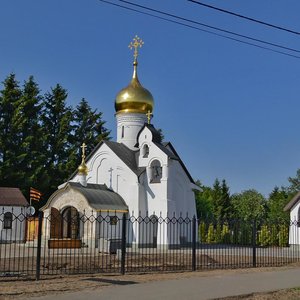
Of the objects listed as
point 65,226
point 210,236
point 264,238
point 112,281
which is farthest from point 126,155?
point 112,281

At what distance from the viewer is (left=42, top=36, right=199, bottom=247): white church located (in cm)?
2842

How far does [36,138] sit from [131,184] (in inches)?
544

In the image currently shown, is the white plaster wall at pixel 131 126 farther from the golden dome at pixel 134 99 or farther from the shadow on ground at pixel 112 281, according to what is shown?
the shadow on ground at pixel 112 281

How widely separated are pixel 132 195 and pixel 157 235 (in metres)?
2.98

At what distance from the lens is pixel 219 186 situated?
186 ft

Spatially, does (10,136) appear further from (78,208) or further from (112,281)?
(112,281)

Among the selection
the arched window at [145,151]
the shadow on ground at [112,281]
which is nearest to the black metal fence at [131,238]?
the arched window at [145,151]

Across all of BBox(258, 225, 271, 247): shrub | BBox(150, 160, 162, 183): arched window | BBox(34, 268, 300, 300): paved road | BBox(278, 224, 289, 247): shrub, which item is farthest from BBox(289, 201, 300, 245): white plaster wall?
BBox(34, 268, 300, 300): paved road

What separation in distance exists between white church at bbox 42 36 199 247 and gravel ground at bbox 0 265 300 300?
45.3 feet

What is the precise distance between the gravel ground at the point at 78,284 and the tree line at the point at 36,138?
27.4 m

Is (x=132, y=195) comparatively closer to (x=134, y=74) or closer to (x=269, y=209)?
(x=134, y=74)

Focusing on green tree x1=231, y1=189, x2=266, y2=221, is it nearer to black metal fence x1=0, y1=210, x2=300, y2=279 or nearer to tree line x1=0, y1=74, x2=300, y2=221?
tree line x1=0, y1=74, x2=300, y2=221

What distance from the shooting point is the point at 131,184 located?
101ft

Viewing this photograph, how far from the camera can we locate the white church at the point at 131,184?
28422mm
